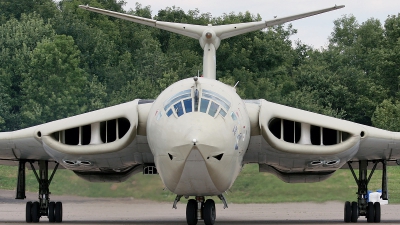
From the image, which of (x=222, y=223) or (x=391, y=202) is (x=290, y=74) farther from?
(x=222, y=223)

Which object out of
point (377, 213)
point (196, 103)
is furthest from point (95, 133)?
point (377, 213)

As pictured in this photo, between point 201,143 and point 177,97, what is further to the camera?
point 177,97

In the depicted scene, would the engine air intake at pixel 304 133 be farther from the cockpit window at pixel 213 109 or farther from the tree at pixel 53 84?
the tree at pixel 53 84

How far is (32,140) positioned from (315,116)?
6382 millimetres

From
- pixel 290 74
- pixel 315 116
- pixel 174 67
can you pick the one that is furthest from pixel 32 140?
pixel 290 74

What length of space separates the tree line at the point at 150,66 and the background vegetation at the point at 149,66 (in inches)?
2.8

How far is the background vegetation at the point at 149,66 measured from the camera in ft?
185

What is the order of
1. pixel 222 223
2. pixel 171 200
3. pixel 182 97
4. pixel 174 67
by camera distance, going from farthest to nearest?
pixel 174 67
pixel 171 200
pixel 222 223
pixel 182 97

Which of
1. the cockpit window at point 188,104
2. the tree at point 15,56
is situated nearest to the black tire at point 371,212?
the cockpit window at point 188,104

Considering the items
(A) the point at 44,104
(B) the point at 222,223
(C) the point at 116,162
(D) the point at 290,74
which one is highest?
(D) the point at 290,74

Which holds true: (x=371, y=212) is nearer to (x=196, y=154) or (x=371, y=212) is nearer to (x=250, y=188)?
(x=250, y=188)

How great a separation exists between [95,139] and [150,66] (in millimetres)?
43317

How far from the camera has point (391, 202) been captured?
124 feet

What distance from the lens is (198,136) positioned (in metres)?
17.7
